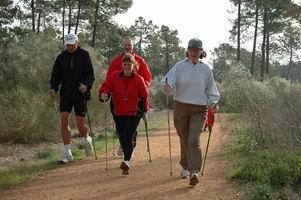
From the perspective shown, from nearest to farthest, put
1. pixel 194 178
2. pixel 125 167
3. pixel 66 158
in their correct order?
pixel 194 178 → pixel 125 167 → pixel 66 158

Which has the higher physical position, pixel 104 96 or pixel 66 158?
pixel 104 96

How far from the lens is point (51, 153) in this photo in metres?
12.1

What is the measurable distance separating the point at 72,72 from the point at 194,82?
8.84 ft

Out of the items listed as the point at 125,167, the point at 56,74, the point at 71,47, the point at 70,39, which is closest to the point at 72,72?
the point at 56,74

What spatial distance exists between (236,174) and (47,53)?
1577 centimetres

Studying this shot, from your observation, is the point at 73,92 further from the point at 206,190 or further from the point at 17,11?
the point at 17,11

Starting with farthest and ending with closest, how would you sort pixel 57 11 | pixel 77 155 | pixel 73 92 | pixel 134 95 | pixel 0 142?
pixel 57 11 → pixel 0 142 → pixel 77 155 → pixel 73 92 → pixel 134 95

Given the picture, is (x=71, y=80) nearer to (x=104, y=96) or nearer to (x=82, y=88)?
(x=82, y=88)

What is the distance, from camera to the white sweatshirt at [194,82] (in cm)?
816

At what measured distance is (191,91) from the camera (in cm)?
819

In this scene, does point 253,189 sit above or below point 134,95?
below

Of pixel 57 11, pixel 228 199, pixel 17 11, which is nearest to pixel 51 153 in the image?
pixel 228 199

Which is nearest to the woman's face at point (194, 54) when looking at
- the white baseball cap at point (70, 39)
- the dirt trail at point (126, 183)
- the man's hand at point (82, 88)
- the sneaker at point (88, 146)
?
the dirt trail at point (126, 183)

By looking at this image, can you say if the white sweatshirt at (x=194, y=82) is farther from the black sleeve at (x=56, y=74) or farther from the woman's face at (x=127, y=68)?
the black sleeve at (x=56, y=74)
